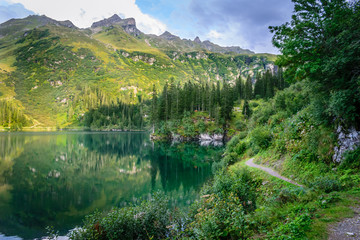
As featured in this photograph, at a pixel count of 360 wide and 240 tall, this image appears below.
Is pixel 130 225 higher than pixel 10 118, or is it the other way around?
pixel 10 118

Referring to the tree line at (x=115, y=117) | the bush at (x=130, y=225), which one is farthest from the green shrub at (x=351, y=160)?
the tree line at (x=115, y=117)

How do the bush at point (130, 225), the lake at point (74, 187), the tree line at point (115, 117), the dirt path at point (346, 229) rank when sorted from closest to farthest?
the dirt path at point (346, 229) < the bush at point (130, 225) < the lake at point (74, 187) < the tree line at point (115, 117)


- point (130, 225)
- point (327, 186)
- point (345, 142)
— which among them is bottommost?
point (130, 225)

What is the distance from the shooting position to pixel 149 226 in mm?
10242

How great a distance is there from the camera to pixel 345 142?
36.7 feet

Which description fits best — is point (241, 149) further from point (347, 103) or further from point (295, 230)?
point (295, 230)

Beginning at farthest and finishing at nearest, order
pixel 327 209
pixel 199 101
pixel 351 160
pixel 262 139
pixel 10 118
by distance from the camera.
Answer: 1. pixel 10 118
2. pixel 199 101
3. pixel 262 139
4. pixel 351 160
5. pixel 327 209

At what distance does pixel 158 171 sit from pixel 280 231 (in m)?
30.2

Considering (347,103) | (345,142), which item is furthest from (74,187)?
(347,103)

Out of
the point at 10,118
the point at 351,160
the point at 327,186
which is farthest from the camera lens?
the point at 10,118

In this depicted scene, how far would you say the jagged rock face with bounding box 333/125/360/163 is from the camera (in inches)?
421

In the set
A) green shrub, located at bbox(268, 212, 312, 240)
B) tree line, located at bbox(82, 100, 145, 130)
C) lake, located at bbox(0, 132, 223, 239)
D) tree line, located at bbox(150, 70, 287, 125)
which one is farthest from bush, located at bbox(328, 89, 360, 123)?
tree line, located at bbox(82, 100, 145, 130)

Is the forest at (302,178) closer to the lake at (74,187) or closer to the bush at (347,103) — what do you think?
the bush at (347,103)

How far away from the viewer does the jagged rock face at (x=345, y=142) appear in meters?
10.7
